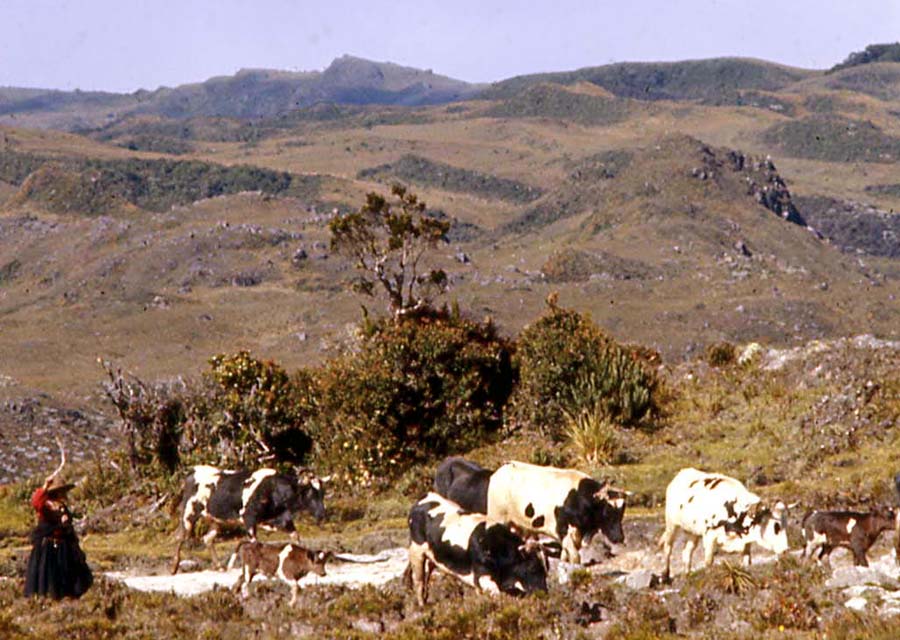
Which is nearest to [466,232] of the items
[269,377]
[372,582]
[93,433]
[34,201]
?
[34,201]

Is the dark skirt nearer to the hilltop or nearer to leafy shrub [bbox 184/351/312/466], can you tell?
leafy shrub [bbox 184/351/312/466]

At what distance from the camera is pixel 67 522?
45.2ft

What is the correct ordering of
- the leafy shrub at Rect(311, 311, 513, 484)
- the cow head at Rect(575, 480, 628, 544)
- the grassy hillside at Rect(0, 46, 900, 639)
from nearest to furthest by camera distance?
the grassy hillside at Rect(0, 46, 900, 639)
the cow head at Rect(575, 480, 628, 544)
the leafy shrub at Rect(311, 311, 513, 484)

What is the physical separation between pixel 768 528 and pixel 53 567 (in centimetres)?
911

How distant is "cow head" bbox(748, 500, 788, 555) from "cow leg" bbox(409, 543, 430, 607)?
4180mm

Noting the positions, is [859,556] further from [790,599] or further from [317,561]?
[317,561]

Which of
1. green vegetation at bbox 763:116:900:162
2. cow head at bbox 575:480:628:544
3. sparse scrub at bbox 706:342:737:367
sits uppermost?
green vegetation at bbox 763:116:900:162

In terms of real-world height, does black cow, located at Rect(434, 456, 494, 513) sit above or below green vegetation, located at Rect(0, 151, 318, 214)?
above

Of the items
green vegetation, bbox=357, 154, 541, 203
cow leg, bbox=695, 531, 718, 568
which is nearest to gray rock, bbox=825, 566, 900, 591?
cow leg, bbox=695, 531, 718, 568

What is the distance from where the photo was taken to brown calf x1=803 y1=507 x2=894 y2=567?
13.7m

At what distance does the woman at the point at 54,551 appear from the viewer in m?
13.6

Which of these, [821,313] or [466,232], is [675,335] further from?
[466,232]

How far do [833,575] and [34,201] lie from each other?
113 meters

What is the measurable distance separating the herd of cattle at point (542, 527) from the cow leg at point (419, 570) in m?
0.01
